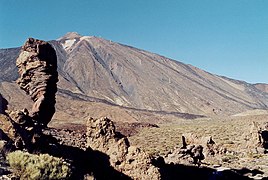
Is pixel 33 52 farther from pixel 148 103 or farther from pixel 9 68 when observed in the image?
pixel 9 68

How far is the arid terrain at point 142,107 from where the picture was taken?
1803 cm

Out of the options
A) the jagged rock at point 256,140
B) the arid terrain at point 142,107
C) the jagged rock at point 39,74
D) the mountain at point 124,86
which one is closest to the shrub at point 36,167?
the arid terrain at point 142,107

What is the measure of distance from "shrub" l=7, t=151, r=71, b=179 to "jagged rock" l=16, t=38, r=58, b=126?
5.93 m

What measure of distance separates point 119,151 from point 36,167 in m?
3.98

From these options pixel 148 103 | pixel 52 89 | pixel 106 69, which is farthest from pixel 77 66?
pixel 52 89

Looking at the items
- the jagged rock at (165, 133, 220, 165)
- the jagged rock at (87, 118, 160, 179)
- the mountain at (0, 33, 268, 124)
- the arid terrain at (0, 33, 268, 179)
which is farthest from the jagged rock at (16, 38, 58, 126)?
the mountain at (0, 33, 268, 124)

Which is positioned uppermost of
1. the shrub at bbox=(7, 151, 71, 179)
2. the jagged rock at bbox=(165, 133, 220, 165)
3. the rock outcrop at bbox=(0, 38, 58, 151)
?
the rock outcrop at bbox=(0, 38, 58, 151)

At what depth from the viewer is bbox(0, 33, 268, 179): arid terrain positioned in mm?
18031

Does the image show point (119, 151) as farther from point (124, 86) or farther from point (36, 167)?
point (124, 86)

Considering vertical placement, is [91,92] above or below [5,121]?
above

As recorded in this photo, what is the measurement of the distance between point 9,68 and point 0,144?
428 ft

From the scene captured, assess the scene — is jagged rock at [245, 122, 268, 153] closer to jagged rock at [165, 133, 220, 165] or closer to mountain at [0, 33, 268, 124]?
jagged rock at [165, 133, 220, 165]

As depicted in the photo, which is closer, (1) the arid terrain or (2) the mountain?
(1) the arid terrain

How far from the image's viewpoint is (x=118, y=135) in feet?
45.7
